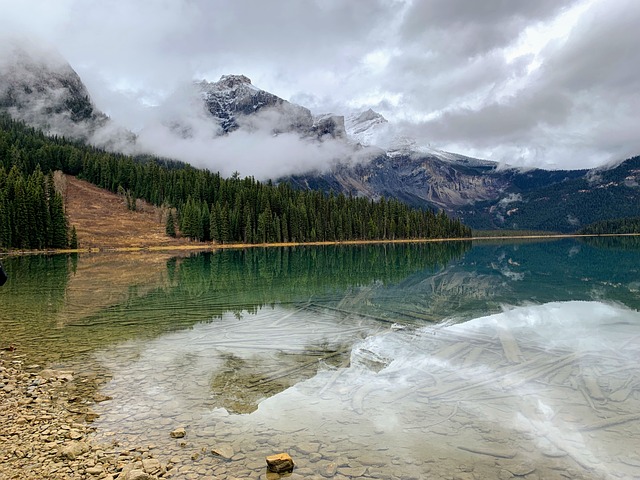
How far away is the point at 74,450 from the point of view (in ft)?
26.5

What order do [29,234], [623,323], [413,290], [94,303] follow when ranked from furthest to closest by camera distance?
[29,234] < [413,290] < [94,303] < [623,323]

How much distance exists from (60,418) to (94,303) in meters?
18.8

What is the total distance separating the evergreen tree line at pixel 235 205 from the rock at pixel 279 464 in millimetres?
132095

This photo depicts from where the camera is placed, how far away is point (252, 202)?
497ft

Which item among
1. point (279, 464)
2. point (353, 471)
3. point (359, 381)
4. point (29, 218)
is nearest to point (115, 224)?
point (29, 218)

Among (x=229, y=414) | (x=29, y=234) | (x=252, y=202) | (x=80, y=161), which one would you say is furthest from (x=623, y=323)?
(x=80, y=161)

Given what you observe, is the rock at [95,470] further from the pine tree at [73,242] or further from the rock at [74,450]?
the pine tree at [73,242]

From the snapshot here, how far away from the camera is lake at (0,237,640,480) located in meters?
8.26

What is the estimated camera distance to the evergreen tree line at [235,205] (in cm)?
13950

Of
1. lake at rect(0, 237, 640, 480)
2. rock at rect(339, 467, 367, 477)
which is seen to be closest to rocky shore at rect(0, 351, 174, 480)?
lake at rect(0, 237, 640, 480)

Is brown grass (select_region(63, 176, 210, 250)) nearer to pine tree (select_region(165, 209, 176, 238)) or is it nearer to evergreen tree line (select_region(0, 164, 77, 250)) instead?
pine tree (select_region(165, 209, 176, 238))

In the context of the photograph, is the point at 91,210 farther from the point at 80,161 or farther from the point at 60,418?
the point at 60,418

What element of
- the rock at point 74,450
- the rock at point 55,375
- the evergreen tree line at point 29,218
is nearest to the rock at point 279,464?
the rock at point 74,450

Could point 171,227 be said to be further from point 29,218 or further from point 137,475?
point 137,475
